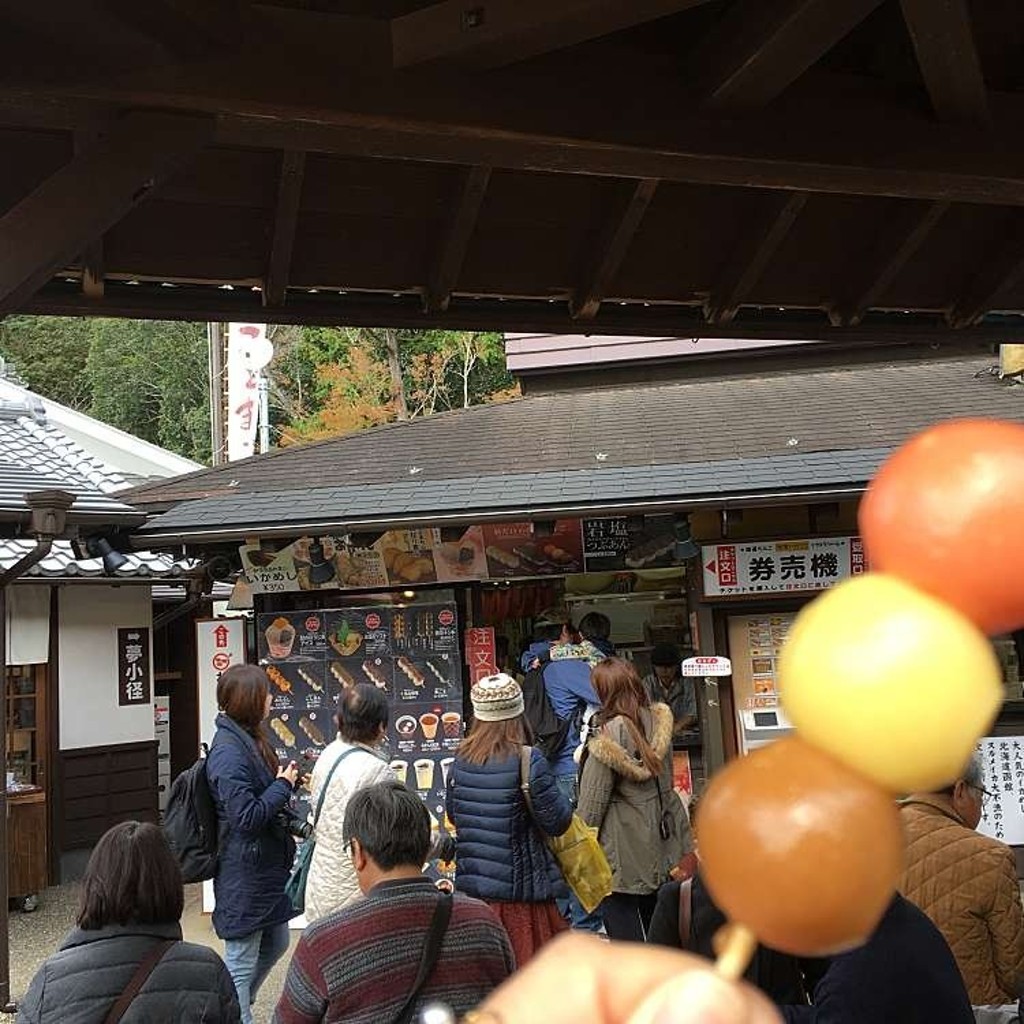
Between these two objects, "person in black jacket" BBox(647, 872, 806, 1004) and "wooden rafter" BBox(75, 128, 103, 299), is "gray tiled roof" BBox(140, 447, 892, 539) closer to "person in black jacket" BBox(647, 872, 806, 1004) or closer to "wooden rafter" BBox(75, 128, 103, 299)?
"person in black jacket" BBox(647, 872, 806, 1004)

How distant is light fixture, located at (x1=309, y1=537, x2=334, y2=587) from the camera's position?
8.89 metres

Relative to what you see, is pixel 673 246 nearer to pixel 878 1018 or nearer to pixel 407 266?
pixel 407 266

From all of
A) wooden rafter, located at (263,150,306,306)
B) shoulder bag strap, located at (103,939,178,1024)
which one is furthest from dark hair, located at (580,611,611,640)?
shoulder bag strap, located at (103,939,178,1024)

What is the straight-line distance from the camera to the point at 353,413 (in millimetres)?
24078

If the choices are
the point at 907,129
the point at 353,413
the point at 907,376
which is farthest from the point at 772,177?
the point at 353,413

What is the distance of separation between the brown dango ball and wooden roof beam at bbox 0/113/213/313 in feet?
6.36

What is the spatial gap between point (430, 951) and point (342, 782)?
6.17 ft

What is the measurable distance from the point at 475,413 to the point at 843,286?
798 centimetres

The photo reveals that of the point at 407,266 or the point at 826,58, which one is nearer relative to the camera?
the point at 826,58

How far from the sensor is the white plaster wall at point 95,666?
11242 millimetres

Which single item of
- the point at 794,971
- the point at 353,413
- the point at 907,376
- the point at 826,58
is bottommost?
the point at 794,971

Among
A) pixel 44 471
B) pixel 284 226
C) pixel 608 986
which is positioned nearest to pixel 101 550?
pixel 44 471

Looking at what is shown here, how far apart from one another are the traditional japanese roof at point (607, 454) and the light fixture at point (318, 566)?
0.44 metres

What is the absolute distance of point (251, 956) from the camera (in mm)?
4965
